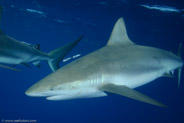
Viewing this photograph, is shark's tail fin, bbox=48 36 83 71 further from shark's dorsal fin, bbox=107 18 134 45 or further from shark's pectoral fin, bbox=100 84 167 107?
shark's pectoral fin, bbox=100 84 167 107

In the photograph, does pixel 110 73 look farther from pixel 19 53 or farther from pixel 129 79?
pixel 19 53

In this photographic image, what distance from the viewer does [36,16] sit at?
2217 cm

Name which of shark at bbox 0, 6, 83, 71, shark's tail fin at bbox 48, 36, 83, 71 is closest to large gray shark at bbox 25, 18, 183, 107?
shark at bbox 0, 6, 83, 71

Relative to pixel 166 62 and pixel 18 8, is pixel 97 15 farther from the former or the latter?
pixel 166 62

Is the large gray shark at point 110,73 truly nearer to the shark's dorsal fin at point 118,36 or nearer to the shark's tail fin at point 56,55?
the shark's dorsal fin at point 118,36

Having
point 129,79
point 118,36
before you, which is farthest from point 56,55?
point 129,79

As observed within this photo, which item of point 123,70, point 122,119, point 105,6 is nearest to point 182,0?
point 105,6

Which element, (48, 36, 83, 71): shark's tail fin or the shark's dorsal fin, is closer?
the shark's dorsal fin

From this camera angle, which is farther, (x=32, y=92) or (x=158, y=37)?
(x=158, y=37)

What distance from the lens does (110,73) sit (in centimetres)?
405

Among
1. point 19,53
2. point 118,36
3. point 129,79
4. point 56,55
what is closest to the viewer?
point 129,79

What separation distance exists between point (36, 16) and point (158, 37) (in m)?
15.5

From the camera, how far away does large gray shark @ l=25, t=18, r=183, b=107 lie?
3.16 meters

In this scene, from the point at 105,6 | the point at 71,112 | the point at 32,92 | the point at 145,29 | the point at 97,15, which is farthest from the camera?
the point at 71,112
